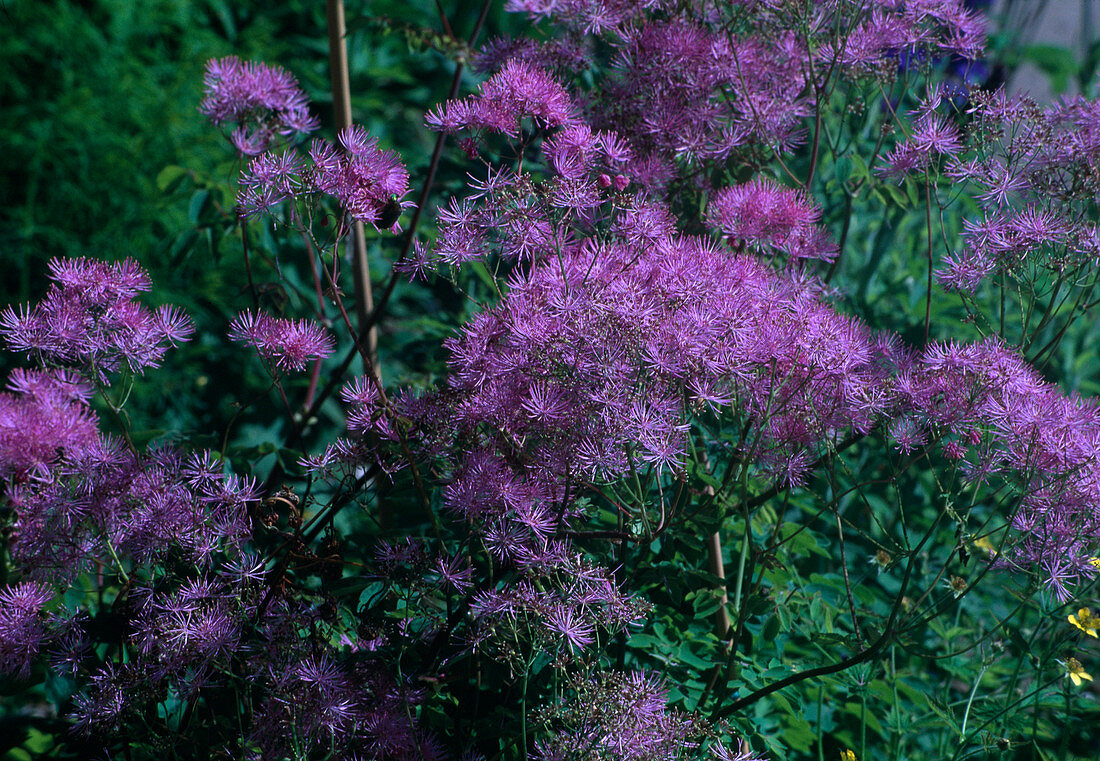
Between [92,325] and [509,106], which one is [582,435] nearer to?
[509,106]

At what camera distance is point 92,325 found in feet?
4.11

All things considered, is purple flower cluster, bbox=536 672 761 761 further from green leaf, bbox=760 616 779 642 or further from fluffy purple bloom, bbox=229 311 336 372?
fluffy purple bloom, bbox=229 311 336 372

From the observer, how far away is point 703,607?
143 cm

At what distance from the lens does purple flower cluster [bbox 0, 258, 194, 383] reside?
4.08 ft

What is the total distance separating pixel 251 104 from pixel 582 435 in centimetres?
86

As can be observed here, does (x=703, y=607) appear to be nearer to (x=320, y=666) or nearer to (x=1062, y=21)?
(x=320, y=666)

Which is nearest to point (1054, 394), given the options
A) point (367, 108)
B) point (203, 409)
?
point (203, 409)

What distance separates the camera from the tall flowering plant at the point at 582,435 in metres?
1.11

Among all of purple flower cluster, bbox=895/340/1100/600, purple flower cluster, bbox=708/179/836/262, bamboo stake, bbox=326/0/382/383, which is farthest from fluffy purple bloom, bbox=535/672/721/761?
bamboo stake, bbox=326/0/382/383

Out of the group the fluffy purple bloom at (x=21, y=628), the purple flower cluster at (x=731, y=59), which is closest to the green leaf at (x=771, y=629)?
the purple flower cluster at (x=731, y=59)

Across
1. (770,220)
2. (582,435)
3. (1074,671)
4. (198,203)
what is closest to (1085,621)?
(1074,671)

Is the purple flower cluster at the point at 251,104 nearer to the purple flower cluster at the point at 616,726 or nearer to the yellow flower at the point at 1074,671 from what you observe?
the purple flower cluster at the point at 616,726

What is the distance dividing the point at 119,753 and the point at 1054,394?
1457 mm

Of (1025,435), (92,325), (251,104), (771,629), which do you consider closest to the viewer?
(1025,435)
